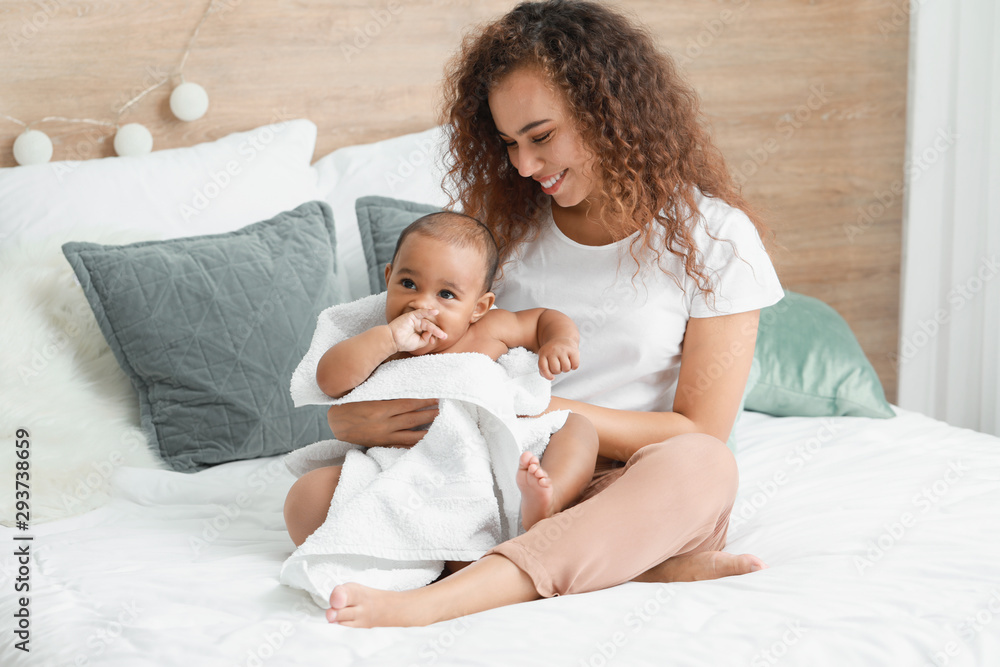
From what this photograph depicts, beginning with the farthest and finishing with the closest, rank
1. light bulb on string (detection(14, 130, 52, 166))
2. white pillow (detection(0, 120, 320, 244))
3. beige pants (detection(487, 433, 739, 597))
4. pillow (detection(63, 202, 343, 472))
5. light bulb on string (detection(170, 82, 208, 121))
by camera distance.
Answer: light bulb on string (detection(170, 82, 208, 121)) → light bulb on string (detection(14, 130, 52, 166)) → white pillow (detection(0, 120, 320, 244)) → pillow (detection(63, 202, 343, 472)) → beige pants (detection(487, 433, 739, 597))

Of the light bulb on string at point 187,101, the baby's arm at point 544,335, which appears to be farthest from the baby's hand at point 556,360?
the light bulb on string at point 187,101

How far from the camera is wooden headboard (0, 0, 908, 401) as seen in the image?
1.92 metres

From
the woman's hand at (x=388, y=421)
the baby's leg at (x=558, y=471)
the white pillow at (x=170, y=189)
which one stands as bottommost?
the baby's leg at (x=558, y=471)

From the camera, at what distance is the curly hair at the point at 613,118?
132cm

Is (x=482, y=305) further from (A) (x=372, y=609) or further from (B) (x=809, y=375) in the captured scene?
(B) (x=809, y=375)

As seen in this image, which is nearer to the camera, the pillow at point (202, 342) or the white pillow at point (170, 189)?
the pillow at point (202, 342)

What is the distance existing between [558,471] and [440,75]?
1431mm

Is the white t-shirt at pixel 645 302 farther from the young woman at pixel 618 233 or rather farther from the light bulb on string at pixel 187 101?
the light bulb on string at pixel 187 101

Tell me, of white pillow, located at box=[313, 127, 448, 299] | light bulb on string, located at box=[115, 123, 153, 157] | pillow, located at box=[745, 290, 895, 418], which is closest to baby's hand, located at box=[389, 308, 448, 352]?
white pillow, located at box=[313, 127, 448, 299]

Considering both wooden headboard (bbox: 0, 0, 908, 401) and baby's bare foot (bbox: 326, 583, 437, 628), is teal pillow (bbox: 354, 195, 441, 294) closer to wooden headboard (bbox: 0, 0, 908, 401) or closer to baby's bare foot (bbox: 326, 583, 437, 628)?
wooden headboard (bbox: 0, 0, 908, 401)

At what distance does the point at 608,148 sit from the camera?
1344 millimetres

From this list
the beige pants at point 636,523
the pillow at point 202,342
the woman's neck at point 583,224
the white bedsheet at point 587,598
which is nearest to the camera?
the white bedsheet at point 587,598

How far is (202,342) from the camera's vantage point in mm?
1546

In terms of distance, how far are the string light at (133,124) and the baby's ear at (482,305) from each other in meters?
1.11
